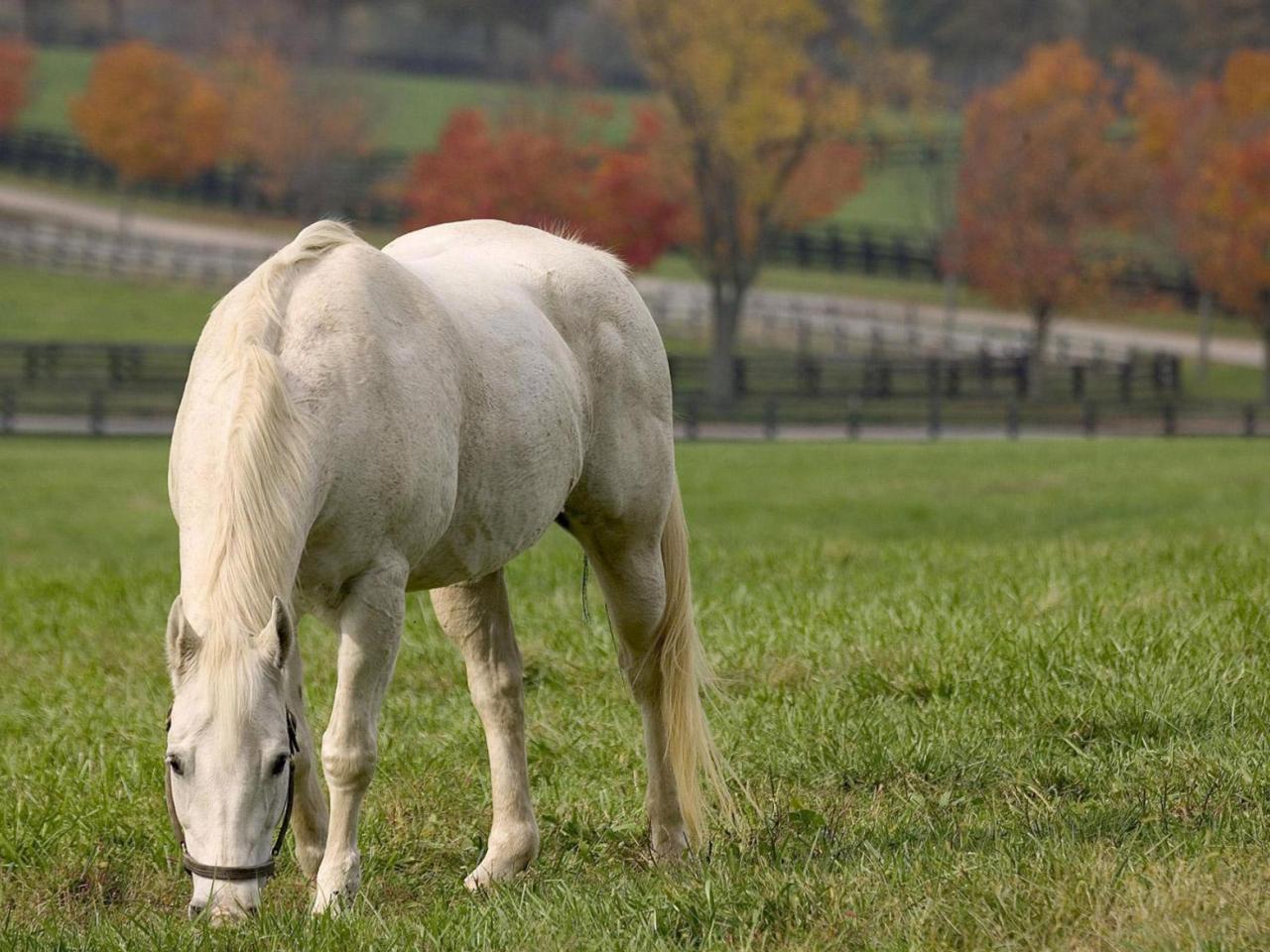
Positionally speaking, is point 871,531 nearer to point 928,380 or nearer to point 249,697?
point 249,697

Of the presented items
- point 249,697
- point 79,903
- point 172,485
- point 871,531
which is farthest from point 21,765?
point 871,531

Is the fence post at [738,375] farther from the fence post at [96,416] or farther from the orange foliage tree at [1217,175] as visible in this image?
the fence post at [96,416]

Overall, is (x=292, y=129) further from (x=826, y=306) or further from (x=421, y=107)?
(x=421, y=107)

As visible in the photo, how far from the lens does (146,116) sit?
53.8 meters

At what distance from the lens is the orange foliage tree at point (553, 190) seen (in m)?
39.6

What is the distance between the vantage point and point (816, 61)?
131 feet

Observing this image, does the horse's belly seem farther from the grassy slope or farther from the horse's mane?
the grassy slope

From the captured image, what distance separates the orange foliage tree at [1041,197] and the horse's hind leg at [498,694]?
34756 mm

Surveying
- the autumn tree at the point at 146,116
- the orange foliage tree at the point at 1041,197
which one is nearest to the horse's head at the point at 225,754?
the orange foliage tree at the point at 1041,197

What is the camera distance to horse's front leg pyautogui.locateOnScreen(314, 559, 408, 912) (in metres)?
4.12

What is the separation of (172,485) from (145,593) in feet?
16.6

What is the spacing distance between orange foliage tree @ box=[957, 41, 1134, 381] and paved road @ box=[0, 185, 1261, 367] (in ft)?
17.3

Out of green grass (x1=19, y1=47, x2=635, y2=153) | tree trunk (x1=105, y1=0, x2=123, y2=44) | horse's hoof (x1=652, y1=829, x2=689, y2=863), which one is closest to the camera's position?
horse's hoof (x1=652, y1=829, x2=689, y2=863)

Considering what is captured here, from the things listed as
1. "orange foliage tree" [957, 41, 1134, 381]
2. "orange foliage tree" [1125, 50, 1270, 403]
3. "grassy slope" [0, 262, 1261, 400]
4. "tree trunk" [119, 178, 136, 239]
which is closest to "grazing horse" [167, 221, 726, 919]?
"orange foliage tree" [957, 41, 1134, 381]
